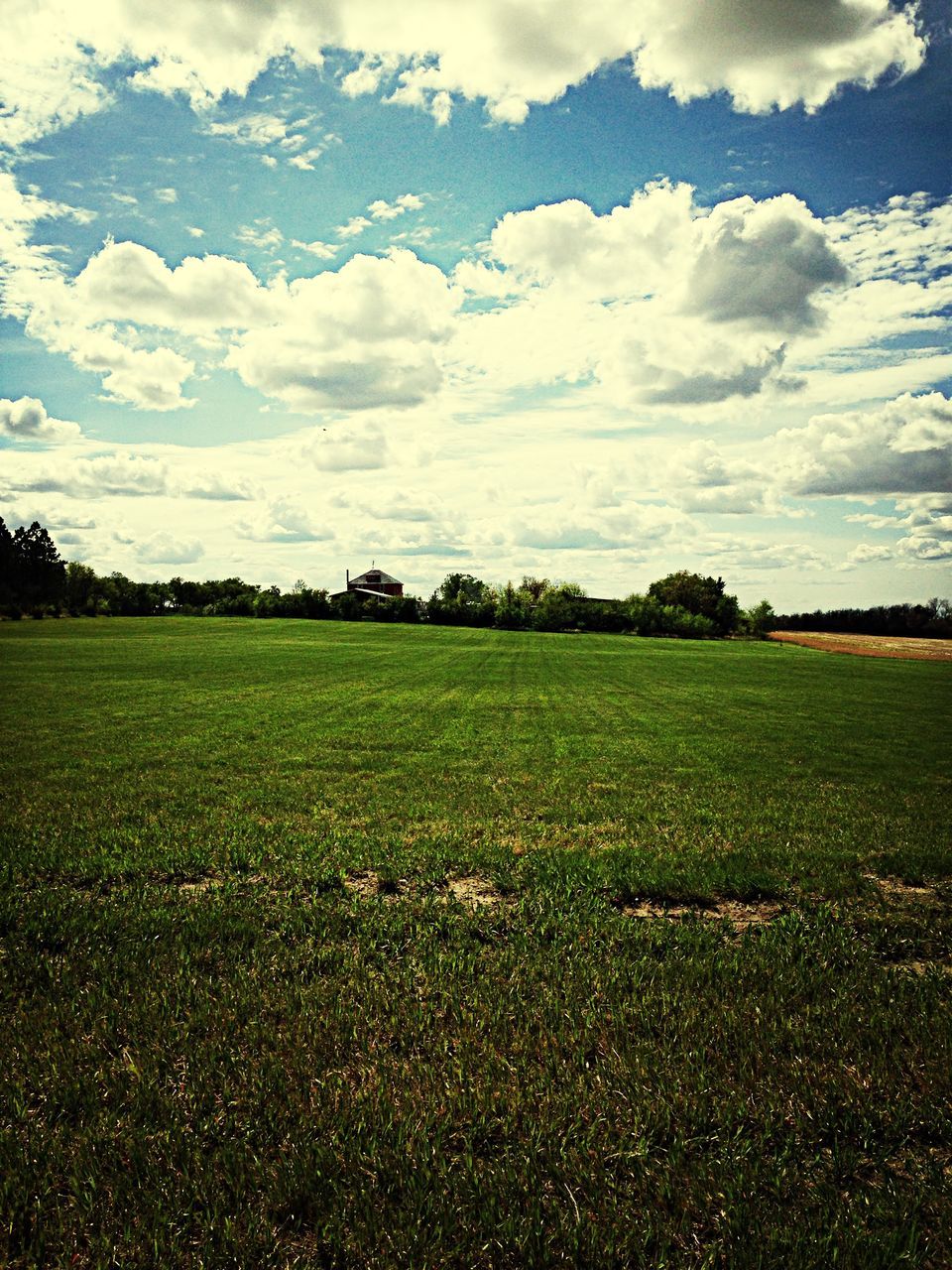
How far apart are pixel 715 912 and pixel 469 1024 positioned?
3811 millimetres

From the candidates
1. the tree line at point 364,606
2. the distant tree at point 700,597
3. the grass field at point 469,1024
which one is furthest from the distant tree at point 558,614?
the grass field at point 469,1024

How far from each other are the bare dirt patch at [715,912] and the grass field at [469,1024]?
5 centimetres

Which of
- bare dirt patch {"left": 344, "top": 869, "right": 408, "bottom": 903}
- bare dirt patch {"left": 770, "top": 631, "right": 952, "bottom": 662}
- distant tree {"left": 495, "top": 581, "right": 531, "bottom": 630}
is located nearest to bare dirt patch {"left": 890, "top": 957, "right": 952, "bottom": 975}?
bare dirt patch {"left": 344, "top": 869, "right": 408, "bottom": 903}

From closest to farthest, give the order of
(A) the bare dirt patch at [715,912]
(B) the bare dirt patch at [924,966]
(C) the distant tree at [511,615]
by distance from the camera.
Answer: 1. (B) the bare dirt patch at [924,966]
2. (A) the bare dirt patch at [715,912]
3. (C) the distant tree at [511,615]

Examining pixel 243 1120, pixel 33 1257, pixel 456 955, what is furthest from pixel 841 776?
pixel 33 1257

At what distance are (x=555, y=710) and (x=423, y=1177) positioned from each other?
23179 millimetres

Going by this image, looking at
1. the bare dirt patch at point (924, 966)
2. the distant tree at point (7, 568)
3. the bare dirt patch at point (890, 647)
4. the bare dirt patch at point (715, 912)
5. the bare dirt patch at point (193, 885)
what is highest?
the distant tree at point (7, 568)

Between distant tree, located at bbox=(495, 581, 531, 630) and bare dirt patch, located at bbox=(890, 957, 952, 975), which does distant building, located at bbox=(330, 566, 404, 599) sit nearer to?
distant tree, located at bbox=(495, 581, 531, 630)

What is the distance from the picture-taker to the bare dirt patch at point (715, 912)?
7633 mm

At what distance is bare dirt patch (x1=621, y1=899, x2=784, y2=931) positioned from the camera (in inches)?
301

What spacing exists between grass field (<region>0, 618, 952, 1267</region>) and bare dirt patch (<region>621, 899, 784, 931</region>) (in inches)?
2.2

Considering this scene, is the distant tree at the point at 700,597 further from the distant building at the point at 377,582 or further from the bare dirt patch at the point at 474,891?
the bare dirt patch at the point at 474,891

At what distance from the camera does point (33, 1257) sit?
138 inches

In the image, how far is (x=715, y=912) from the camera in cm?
792
